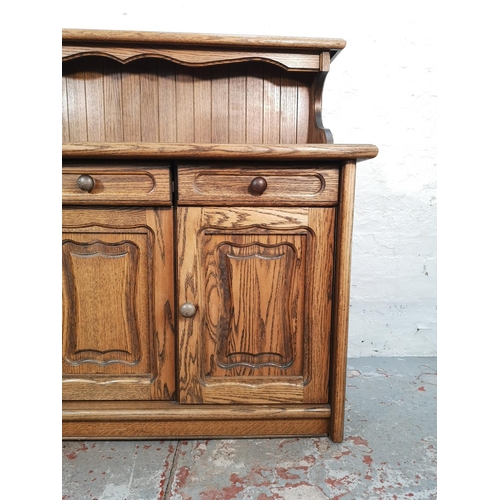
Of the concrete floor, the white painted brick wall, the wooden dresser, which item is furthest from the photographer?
the white painted brick wall

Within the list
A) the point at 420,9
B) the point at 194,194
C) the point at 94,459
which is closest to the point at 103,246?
the point at 194,194

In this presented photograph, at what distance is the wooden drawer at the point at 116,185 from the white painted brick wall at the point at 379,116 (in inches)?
36.2

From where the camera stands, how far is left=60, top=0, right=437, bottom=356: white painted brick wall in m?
1.76

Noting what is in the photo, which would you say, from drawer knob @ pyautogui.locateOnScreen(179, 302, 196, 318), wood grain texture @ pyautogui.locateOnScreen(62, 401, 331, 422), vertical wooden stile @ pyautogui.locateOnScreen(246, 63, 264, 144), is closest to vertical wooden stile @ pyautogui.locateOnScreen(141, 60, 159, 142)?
vertical wooden stile @ pyautogui.locateOnScreen(246, 63, 264, 144)

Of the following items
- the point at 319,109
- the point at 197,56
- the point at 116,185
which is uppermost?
the point at 197,56

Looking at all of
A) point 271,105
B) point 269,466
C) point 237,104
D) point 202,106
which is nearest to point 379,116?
point 271,105

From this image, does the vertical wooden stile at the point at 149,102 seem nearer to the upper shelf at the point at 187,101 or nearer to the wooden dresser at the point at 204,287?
the upper shelf at the point at 187,101

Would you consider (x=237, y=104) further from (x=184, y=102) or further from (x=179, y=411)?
(x=179, y=411)

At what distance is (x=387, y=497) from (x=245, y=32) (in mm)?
1818

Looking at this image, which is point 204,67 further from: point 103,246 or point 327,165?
point 103,246

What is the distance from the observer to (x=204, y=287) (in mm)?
1256

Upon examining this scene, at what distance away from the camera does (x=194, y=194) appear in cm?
121

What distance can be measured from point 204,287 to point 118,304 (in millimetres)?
279

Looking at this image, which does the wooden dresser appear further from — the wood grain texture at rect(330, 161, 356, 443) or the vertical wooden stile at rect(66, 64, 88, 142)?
the vertical wooden stile at rect(66, 64, 88, 142)
